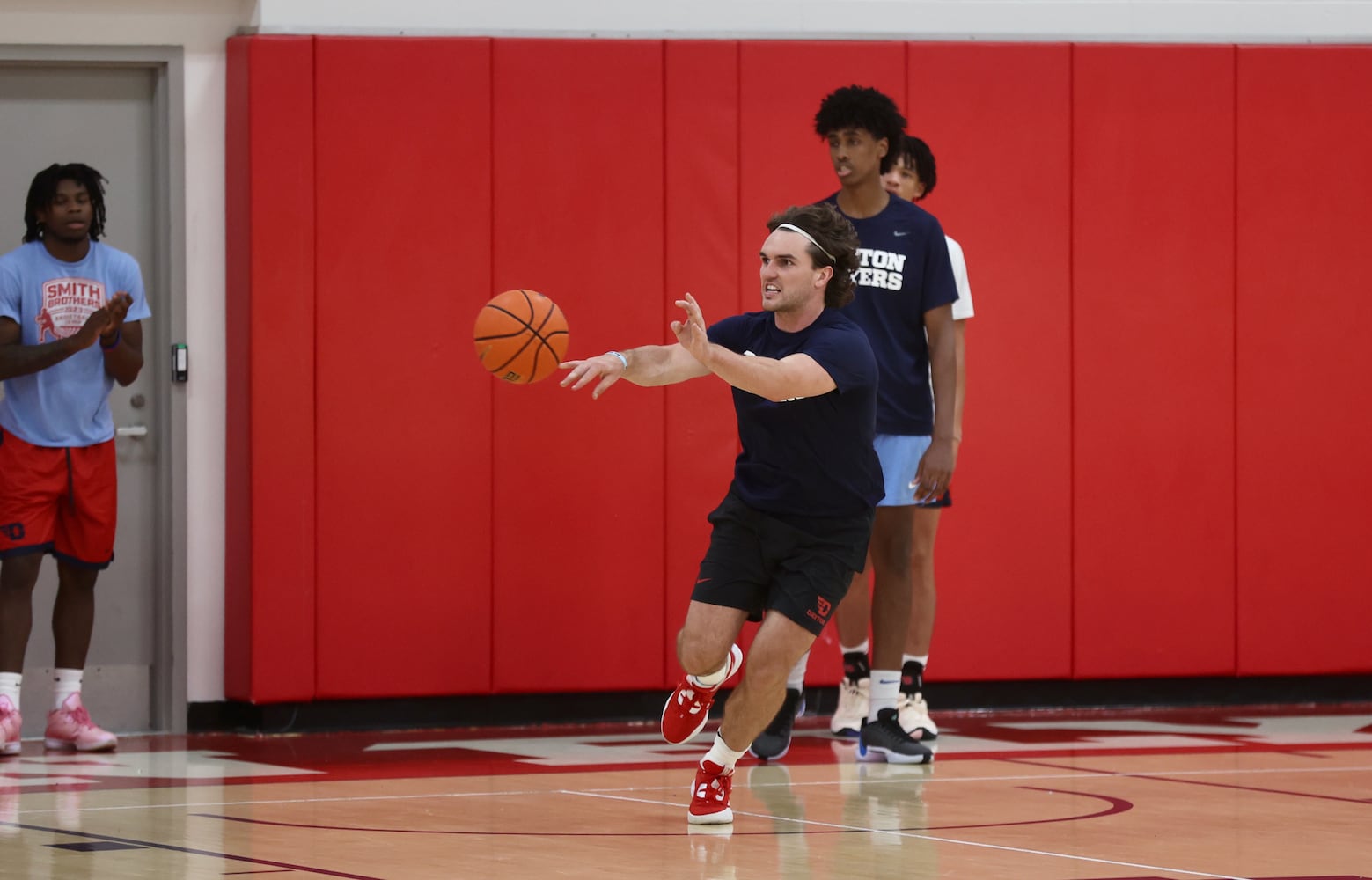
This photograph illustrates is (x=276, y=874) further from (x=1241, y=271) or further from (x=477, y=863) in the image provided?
(x=1241, y=271)

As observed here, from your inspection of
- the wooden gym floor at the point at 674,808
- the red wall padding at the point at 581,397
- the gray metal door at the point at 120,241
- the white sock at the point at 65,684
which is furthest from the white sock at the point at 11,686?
the red wall padding at the point at 581,397

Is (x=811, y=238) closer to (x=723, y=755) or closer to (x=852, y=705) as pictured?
(x=723, y=755)

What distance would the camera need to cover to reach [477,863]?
3877 mm

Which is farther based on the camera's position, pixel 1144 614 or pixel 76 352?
pixel 1144 614

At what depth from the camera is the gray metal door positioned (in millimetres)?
7016

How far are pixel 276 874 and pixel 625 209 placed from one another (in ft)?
12.9

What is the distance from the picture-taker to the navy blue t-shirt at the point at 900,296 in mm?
6031

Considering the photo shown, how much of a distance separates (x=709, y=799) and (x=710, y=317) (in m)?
3.07

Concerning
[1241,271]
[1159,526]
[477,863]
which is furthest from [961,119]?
[477,863]

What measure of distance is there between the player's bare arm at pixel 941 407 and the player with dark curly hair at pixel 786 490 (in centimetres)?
104

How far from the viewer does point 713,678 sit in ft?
15.4

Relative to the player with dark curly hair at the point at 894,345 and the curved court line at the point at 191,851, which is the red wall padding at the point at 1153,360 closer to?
the player with dark curly hair at the point at 894,345

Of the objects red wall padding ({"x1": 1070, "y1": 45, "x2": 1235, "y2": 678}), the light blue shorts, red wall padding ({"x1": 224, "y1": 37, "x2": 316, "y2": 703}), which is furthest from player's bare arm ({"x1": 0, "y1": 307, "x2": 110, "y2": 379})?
red wall padding ({"x1": 1070, "y1": 45, "x2": 1235, "y2": 678})

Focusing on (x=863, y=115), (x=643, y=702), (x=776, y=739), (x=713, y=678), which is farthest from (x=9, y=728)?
(x=863, y=115)
